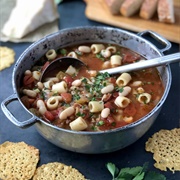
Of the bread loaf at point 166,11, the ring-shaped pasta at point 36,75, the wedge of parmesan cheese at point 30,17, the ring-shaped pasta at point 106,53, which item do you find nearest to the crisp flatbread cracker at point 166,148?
the ring-shaped pasta at point 106,53

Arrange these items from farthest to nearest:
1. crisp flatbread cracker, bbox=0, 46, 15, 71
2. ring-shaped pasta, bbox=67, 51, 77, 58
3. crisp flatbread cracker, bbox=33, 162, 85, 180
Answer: crisp flatbread cracker, bbox=0, 46, 15, 71 → ring-shaped pasta, bbox=67, 51, 77, 58 → crisp flatbread cracker, bbox=33, 162, 85, 180

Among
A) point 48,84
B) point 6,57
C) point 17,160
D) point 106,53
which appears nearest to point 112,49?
point 106,53

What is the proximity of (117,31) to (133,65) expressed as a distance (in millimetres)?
286

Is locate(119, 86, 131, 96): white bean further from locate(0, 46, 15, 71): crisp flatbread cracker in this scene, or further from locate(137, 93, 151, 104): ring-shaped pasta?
locate(0, 46, 15, 71): crisp flatbread cracker

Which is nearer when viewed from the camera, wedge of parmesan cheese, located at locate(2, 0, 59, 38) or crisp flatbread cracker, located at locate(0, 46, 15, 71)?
crisp flatbread cracker, located at locate(0, 46, 15, 71)

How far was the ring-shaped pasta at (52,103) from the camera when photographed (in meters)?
1.85

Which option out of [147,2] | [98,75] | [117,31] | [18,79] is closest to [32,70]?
[18,79]

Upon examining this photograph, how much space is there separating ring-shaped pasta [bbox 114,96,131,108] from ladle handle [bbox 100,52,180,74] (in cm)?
19

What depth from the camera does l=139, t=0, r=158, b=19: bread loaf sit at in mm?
2486

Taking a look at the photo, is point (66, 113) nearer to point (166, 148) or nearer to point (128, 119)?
point (128, 119)

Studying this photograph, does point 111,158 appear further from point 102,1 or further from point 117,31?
point 102,1

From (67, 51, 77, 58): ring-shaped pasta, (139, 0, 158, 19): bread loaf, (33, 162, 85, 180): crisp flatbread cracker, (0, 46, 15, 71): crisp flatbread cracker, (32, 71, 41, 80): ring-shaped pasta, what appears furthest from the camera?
(139, 0, 158, 19): bread loaf

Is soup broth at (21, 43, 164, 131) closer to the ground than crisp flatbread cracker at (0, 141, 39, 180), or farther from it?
farther from it

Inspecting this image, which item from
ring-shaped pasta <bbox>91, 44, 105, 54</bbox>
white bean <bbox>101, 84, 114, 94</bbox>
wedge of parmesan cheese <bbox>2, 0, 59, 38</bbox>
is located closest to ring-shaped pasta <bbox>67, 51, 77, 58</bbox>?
ring-shaped pasta <bbox>91, 44, 105, 54</bbox>
